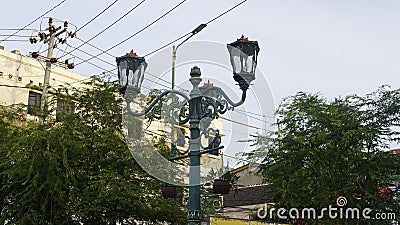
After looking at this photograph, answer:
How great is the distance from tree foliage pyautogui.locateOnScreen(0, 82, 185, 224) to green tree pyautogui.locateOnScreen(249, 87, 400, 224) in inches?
109

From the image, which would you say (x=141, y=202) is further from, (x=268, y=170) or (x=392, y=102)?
(x=392, y=102)

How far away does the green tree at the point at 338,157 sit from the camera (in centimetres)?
905

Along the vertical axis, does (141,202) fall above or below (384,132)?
below

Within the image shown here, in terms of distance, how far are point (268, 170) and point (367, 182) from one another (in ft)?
6.52

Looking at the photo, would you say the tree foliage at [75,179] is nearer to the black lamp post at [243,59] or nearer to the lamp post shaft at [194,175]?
the lamp post shaft at [194,175]

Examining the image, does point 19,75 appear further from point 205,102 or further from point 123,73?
point 205,102

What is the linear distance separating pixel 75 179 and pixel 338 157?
5.44 metres

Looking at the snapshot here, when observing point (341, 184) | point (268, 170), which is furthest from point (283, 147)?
point (341, 184)

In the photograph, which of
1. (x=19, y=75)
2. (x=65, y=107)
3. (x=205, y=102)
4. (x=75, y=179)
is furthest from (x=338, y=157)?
(x=19, y=75)

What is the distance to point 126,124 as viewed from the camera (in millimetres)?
11125

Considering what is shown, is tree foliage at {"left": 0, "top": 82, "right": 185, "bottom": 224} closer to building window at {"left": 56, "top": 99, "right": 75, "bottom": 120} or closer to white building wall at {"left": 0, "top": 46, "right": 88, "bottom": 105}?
building window at {"left": 56, "top": 99, "right": 75, "bottom": 120}

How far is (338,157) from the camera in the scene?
30.2 ft

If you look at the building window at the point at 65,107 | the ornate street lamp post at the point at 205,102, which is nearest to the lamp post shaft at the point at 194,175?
the ornate street lamp post at the point at 205,102

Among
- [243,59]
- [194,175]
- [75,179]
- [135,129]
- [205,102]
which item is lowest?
[194,175]
